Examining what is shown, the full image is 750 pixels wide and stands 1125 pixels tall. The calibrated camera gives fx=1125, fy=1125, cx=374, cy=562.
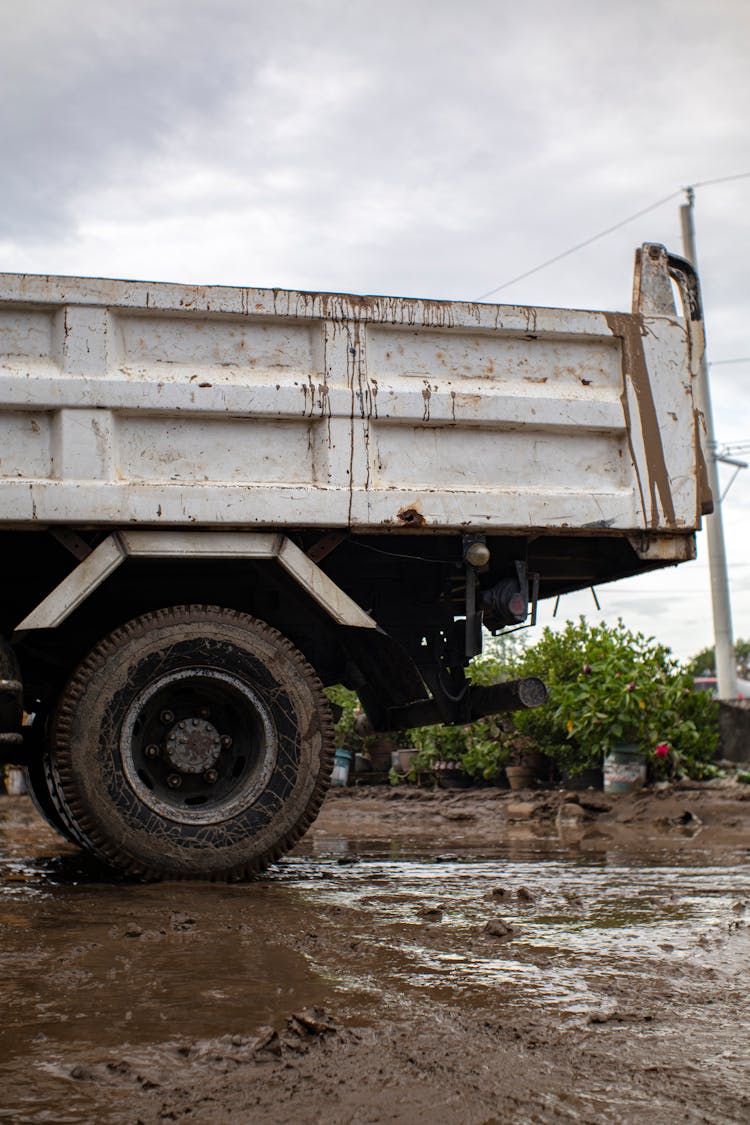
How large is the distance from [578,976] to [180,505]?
263 cm

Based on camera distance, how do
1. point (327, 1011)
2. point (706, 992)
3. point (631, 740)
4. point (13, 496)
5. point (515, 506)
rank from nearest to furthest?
1. point (327, 1011)
2. point (706, 992)
3. point (13, 496)
4. point (515, 506)
5. point (631, 740)

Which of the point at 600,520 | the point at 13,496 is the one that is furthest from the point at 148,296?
the point at 600,520

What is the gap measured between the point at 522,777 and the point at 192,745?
6.07 metres

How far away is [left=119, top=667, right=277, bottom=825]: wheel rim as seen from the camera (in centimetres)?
466

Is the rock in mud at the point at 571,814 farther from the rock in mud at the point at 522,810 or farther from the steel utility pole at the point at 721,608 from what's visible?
the steel utility pole at the point at 721,608

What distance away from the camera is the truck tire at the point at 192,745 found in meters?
4.53

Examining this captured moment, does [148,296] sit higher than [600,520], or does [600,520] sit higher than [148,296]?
[148,296]

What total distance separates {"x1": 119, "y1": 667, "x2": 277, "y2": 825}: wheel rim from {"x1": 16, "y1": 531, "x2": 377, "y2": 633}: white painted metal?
493 millimetres

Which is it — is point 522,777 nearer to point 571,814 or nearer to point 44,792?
point 571,814

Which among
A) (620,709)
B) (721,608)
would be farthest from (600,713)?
(721,608)

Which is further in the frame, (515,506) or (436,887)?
(515,506)

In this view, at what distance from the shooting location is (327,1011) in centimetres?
Answer: 258

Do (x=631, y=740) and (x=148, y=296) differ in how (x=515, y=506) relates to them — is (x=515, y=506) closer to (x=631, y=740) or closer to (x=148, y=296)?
(x=148, y=296)

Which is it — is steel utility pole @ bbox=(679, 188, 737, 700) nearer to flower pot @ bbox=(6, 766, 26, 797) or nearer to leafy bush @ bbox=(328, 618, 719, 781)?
leafy bush @ bbox=(328, 618, 719, 781)
